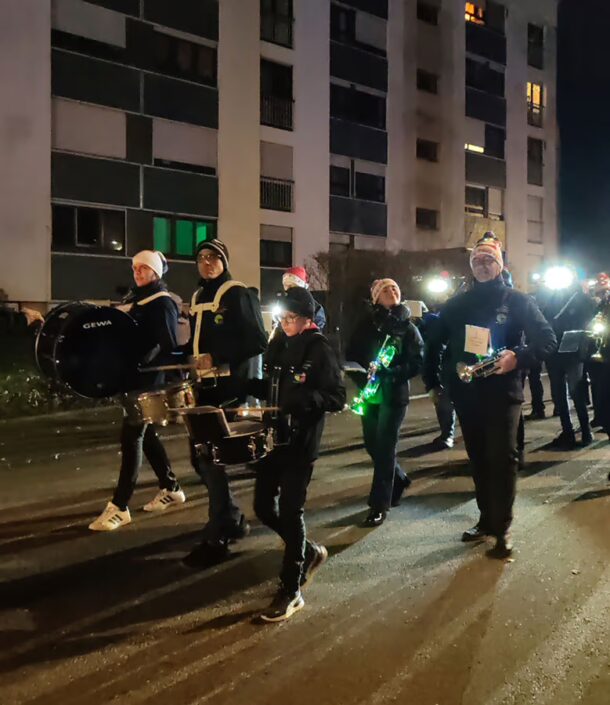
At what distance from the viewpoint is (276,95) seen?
27.8 m

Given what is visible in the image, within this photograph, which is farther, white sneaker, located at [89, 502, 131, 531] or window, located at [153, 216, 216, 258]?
window, located at [153, 216, 216, 258]

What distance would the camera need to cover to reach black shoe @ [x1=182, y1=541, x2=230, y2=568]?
198 inches

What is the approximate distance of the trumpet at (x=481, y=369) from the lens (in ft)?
16.9

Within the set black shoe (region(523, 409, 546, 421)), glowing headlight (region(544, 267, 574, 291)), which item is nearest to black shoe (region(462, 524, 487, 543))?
glowing headlight (region(544, 267, 574, 291))

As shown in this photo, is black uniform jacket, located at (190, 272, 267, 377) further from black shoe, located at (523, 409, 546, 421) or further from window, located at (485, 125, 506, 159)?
window, located at (485, 125, 506, 159)

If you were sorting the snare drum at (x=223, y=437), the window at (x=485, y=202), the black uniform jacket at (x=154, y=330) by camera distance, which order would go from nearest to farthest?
1. the snare drum at (x=223, y=437)
2. the black uniform jacket at (x=154, y=330)
3. the window at (x=485, y=202)

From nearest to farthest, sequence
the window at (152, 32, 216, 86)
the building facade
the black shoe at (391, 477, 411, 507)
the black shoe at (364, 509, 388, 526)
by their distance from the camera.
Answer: the black shoe at (364, 509, 388, 526), the black shoe at (391, 477, 411, 507), the building facade, the window at (152, 32, 216, 86)

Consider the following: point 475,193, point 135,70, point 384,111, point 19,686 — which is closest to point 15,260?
point 135,70

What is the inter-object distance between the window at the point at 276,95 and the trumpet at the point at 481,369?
77.7ft

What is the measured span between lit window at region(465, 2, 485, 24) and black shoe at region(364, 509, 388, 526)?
112ft

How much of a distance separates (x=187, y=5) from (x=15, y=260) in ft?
33.7

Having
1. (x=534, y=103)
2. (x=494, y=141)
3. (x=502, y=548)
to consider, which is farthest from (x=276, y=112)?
(x=502, y=548)

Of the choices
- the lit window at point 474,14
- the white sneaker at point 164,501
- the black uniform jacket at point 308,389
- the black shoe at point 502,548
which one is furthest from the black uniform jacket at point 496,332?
the lit window at point 474,14

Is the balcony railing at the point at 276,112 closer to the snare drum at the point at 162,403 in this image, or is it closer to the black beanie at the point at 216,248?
the black beanie at the point at 216,248
